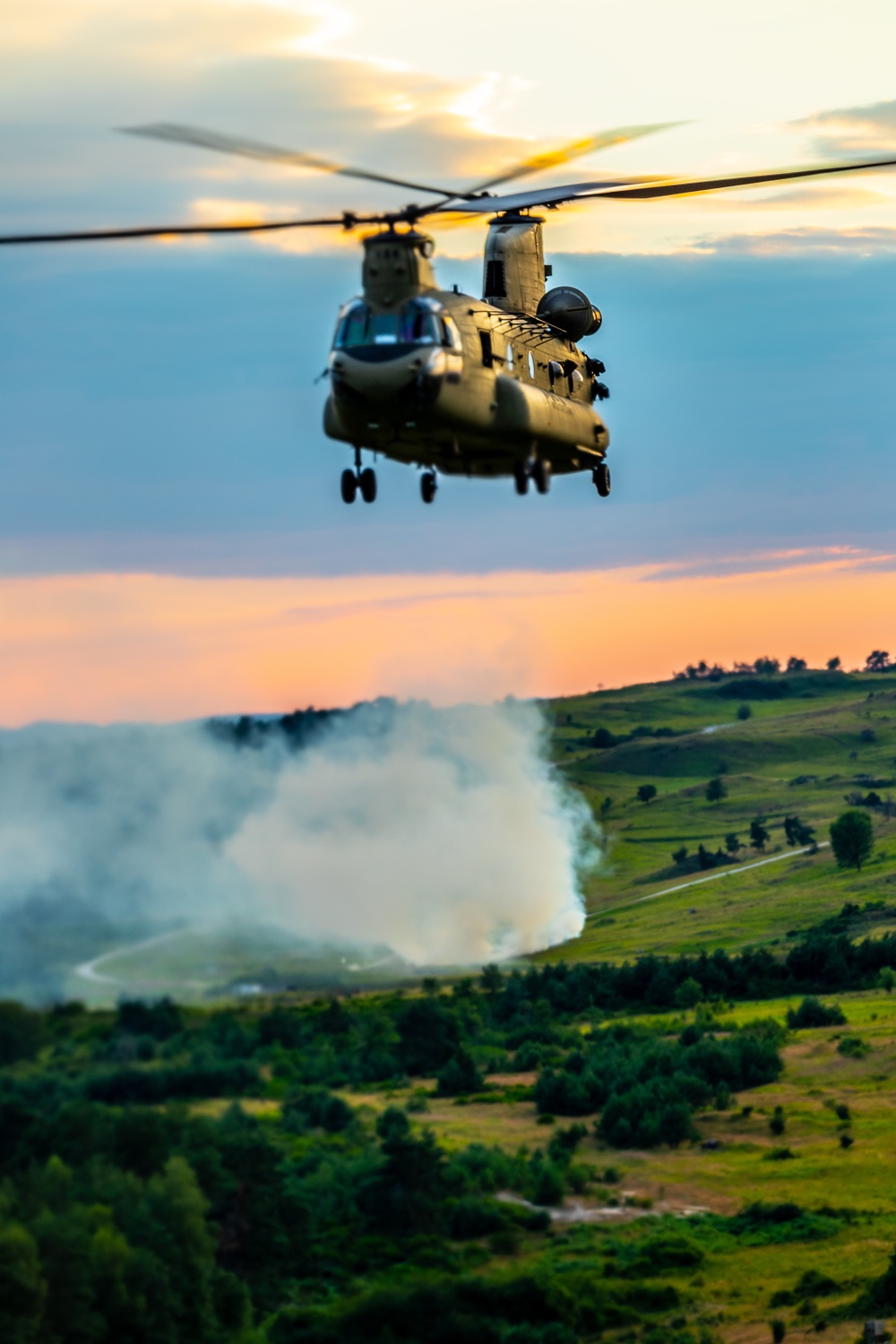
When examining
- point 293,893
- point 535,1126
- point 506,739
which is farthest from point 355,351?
point 506,739

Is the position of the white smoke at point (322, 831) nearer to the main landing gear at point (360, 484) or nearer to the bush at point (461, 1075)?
Answer: the bush at point (461, 1075)

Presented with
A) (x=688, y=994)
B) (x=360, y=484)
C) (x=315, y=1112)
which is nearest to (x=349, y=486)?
(x=360, y=484)

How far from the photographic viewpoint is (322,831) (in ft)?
405

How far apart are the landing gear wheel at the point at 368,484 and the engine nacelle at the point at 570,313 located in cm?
985

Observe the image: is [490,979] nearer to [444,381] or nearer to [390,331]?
[444,381]

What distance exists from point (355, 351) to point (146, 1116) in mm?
36499

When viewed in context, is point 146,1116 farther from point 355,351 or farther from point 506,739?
point 506,739

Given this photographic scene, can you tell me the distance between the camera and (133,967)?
248ft

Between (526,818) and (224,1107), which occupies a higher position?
(526,818)

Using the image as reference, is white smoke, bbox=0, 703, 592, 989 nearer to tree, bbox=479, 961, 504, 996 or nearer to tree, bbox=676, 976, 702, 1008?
tree, bbox=479, 961, 504, 996

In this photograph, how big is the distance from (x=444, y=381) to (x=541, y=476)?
4889 mm

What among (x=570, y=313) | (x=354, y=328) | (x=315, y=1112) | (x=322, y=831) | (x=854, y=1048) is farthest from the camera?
(x=854, y=1048)

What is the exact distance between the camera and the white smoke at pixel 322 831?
289ft

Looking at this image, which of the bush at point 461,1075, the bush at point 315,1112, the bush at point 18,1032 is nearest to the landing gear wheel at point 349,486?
the bush at point 18,1032
